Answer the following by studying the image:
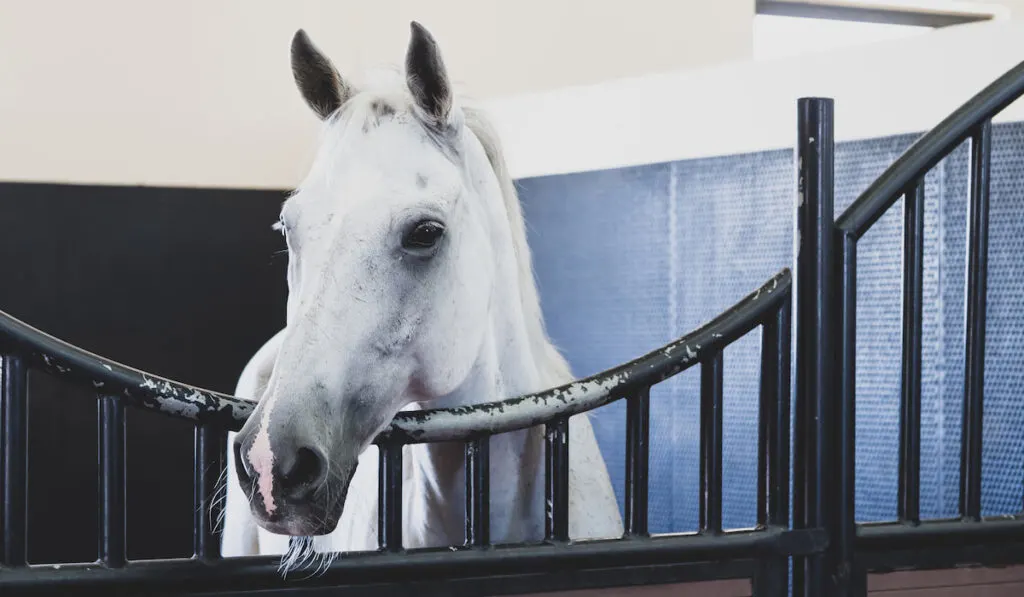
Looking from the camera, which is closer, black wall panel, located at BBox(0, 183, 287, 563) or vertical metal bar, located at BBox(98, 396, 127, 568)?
vertical metal bar, located at BBox(98, 396, 127, 568)

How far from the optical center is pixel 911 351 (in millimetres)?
788

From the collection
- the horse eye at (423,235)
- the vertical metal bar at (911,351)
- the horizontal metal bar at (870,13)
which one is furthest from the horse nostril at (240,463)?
the horizontal metal bar at (870,13)

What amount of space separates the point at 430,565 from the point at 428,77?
18.9 inches

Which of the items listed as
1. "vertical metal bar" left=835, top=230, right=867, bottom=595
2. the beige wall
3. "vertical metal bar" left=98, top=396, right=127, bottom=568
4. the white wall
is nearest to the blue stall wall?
the white wall

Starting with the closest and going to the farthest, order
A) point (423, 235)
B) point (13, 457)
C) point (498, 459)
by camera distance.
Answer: point (13, 457), point (423, 235), point (498, 459)

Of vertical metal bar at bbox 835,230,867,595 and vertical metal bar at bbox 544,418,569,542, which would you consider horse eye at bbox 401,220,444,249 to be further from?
vertical metal bar at bbox 835,230,867,595

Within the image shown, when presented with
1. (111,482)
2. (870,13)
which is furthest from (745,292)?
(870,13)

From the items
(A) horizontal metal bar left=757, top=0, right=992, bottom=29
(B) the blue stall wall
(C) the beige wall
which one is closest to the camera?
(B) the blue stall wall

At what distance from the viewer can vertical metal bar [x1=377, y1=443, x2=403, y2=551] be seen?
2.22ft

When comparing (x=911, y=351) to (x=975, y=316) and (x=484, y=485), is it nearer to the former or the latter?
(x=975, y=316)

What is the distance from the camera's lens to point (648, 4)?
397 cm

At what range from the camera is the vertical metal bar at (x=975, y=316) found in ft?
2.61

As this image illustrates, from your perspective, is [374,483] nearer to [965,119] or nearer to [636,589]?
[636,589]

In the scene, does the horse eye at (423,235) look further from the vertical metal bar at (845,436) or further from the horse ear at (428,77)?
the vertical metal bar at (845,436)
